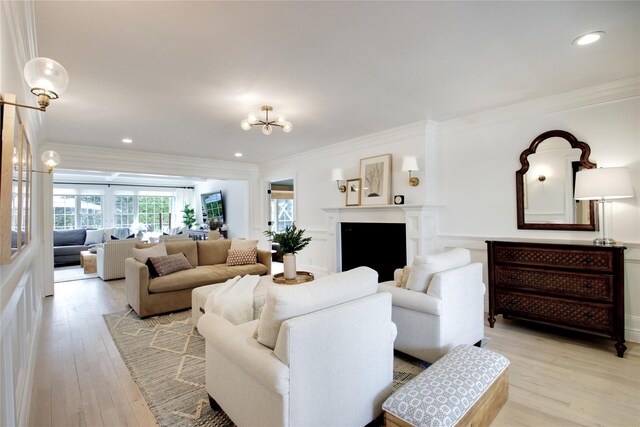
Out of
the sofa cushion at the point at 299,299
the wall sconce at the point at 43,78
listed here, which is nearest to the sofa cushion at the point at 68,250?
the wall sconce at the point at 43,78

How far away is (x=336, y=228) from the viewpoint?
540cm

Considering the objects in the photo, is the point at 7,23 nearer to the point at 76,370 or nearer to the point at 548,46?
the point at 76,370

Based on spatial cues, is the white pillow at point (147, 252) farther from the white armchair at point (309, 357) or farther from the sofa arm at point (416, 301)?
the sofa arm at point (416, 301)

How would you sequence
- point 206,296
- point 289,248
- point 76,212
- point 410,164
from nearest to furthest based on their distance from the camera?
point 206,296
point 289,248
point 410,164
point 76,212

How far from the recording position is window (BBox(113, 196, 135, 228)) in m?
10.2

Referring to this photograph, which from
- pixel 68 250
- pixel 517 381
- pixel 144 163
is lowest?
pixel 517 381

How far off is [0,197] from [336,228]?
444cm

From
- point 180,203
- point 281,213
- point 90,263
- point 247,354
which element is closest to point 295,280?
point 247,354

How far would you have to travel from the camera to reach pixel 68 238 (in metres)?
8.23

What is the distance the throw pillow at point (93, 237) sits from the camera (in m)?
8.58

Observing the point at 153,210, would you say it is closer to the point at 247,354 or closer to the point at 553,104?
the point at 247,354

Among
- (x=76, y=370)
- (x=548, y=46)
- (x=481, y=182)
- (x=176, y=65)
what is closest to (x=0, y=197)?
(x=176, y=65)

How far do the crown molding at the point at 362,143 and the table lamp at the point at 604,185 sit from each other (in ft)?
A: 6.14

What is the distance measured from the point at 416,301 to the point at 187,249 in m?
3.59
